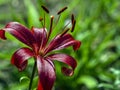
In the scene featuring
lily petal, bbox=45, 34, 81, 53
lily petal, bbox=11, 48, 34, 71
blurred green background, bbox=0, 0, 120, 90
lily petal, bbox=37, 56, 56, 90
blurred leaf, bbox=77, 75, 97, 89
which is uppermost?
blurred green background, bbox=0, 0, 120, 90

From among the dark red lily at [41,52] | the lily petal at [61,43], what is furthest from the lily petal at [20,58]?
the lily petal at [61,43]

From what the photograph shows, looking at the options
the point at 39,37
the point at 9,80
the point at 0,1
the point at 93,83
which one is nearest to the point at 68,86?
the point at 93,83

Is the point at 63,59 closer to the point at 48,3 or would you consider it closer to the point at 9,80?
the point at 9,80

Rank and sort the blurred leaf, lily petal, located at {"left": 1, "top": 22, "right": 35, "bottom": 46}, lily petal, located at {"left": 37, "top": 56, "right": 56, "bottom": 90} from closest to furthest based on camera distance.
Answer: lily petal, located at {"left": 37, "top": 56, "right": 56, "bottom": 90}, lily petal, located at {"left": 1, "top": 22, "right": 35, "bottom": 46}, the blurred leaf

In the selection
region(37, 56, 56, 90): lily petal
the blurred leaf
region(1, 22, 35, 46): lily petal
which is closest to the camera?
region(37, 56, 56, 90): lily petal

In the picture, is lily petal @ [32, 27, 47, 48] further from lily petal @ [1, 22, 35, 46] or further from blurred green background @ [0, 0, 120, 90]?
blurred green background @ [0, 0, 120, 90]

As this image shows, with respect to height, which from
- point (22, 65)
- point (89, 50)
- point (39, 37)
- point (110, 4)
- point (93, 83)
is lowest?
point (22, 65)

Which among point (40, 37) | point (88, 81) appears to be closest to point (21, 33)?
point (40, 37)

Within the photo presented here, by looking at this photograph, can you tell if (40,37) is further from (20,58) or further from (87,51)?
(87,51)

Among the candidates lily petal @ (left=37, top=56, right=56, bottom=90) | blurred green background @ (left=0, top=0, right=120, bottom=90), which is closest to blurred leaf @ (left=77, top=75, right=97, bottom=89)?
blurred green background @ (left=0, top=0, right=120, bottom=90)
